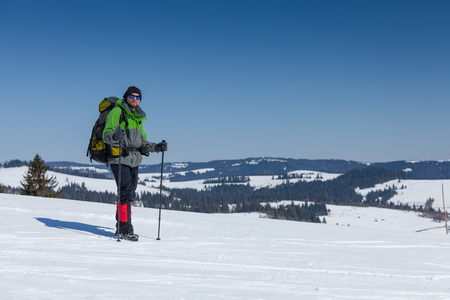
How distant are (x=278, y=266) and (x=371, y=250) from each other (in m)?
3.16

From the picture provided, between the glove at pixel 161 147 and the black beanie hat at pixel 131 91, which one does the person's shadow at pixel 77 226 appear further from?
the black beanie hat at pixel 131 91

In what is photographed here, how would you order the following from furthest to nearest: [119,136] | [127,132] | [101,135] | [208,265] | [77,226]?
1. [77,226]
2. [127,132]
3. [101,135]
4. [119,136]
5. [208,265]

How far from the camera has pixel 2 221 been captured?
8023mm

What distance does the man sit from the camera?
673 centimetres

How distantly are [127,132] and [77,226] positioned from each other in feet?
9.38

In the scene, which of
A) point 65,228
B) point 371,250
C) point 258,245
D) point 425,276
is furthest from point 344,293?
point 65,228

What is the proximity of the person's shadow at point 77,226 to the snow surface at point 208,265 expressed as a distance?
2cm

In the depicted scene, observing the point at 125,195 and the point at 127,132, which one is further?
the point at 125,195

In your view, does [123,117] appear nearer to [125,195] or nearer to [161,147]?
[161,147]

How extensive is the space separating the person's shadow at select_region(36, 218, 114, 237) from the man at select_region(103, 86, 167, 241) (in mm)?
900

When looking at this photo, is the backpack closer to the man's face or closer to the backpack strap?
the backpack strap

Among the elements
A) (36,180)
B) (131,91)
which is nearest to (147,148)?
(131,91)

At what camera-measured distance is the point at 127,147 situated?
23.0ft

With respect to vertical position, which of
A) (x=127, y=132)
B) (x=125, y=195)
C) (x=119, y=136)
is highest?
(x=127, y=132)
